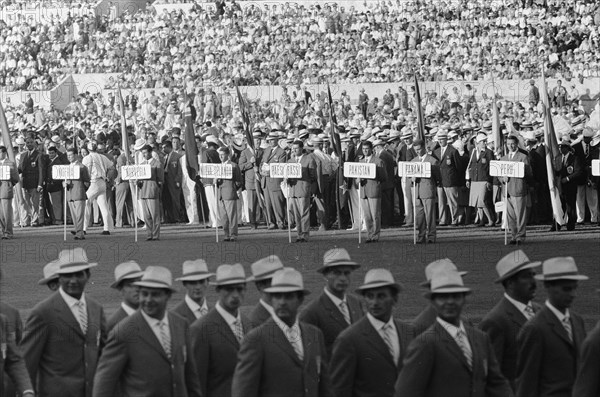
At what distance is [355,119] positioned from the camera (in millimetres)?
37562

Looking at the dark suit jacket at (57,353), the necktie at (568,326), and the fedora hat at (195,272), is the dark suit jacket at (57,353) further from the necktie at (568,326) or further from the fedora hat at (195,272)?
the necktie at (568,326)

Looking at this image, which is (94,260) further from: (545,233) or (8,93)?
(8,93)

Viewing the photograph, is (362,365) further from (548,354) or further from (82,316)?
(82,316)

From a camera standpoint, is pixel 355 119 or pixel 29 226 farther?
pixel 355 119

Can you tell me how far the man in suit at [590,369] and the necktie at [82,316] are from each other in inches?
140

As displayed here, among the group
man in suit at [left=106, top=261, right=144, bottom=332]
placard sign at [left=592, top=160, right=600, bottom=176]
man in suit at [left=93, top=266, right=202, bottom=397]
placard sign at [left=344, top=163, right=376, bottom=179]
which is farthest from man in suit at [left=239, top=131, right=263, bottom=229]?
man in suit at [left=93, top=266, right=202, bottom=397]

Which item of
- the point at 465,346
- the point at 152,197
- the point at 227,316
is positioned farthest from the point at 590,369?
the point at 152,197

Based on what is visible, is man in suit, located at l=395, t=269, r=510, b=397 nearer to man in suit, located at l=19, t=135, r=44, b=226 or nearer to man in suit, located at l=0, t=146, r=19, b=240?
man in suit, located at l=0, t=146, r=19, b=240

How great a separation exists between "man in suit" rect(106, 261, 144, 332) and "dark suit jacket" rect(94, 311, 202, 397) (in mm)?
1222

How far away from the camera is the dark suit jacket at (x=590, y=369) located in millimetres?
8250

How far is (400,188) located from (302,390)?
1983 centimetres

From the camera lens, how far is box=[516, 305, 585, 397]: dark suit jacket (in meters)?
9.09

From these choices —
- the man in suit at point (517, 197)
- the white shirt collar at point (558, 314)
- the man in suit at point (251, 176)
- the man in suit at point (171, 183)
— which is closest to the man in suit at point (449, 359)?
the white shirt collar at point (558, 314)

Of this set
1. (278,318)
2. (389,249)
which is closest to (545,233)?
(389,249)
